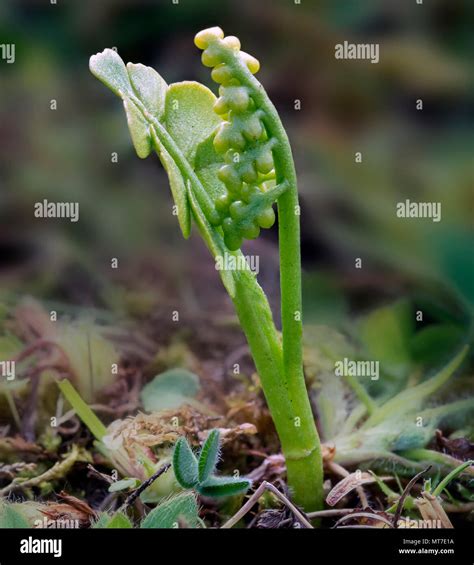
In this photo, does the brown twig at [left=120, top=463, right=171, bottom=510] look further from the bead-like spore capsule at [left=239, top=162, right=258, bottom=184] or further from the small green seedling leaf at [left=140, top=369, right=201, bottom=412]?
the bead-like spore capsule at [left=239, top=162, right=258, bottom=184]

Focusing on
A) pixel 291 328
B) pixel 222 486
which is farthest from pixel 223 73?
pixel 222 486

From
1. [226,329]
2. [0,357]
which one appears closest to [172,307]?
[226,329]

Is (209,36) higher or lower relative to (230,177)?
higher

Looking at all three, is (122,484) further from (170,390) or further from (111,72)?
(111,72)

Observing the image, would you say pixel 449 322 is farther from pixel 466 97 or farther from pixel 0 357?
pixel 0 357

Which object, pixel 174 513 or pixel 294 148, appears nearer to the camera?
pixel 174 513

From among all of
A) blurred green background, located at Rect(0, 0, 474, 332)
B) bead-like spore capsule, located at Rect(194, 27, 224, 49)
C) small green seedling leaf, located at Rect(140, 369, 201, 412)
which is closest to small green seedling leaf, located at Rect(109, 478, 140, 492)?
small green seedling leaf, located at Rect(140, 369, 201, 412)

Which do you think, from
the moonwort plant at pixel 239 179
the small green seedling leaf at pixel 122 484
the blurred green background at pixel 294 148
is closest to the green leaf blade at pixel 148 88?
the moonwort plant at pixel 239 179
